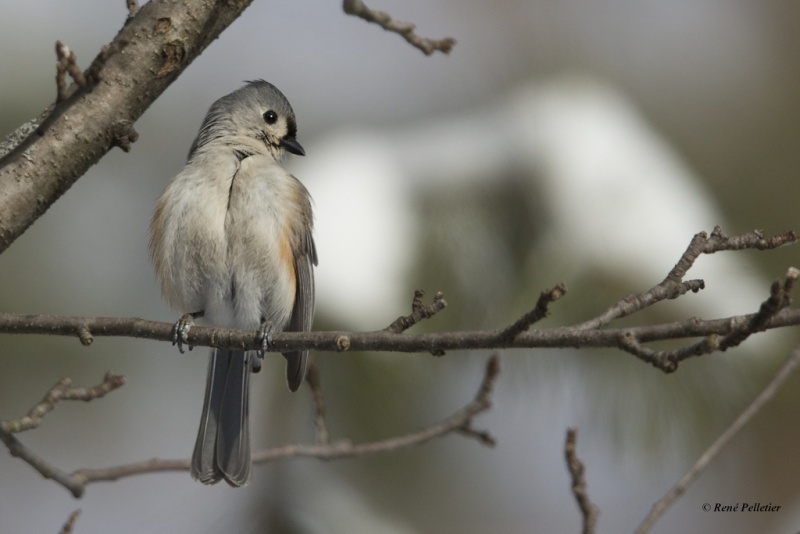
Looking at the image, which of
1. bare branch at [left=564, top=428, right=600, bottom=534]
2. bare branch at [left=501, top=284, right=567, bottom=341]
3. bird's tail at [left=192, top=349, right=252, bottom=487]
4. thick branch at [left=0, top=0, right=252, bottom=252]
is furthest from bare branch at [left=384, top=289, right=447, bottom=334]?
bird's tail at [left=192, top=349, right=252, bottom=487]

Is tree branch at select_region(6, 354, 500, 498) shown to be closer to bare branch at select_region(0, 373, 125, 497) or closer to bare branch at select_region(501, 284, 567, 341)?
bare branch at select_region(0, 373, 125, 497)

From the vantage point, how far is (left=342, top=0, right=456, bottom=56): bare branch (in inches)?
110

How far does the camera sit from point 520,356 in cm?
529

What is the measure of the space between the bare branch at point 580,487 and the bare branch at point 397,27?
4.44 ft

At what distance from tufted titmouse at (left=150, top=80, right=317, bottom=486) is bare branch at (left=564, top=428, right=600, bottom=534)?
4.50 ft

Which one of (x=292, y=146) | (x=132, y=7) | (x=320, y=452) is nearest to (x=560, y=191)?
(x=292, y=146)

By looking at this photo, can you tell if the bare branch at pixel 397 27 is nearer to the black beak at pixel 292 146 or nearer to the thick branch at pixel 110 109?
the thick branch at pixel 110 109

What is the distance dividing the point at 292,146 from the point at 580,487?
7.87 ft

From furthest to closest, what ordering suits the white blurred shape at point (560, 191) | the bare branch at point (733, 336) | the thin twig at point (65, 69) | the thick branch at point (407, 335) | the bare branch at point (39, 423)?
the white blurred shape at point (560, 191) → the bare branch at point (39, 423) → the thin twig at point (65, 69) → the thick branch at point (407, 335) → the bare branch at point (733, 336)

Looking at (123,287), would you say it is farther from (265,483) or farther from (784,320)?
(784,320)

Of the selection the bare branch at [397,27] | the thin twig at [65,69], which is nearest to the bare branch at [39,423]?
the thin twig at [65,69]

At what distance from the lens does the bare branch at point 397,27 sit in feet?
9.20

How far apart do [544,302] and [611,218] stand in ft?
11.4

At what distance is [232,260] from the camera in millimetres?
3906
